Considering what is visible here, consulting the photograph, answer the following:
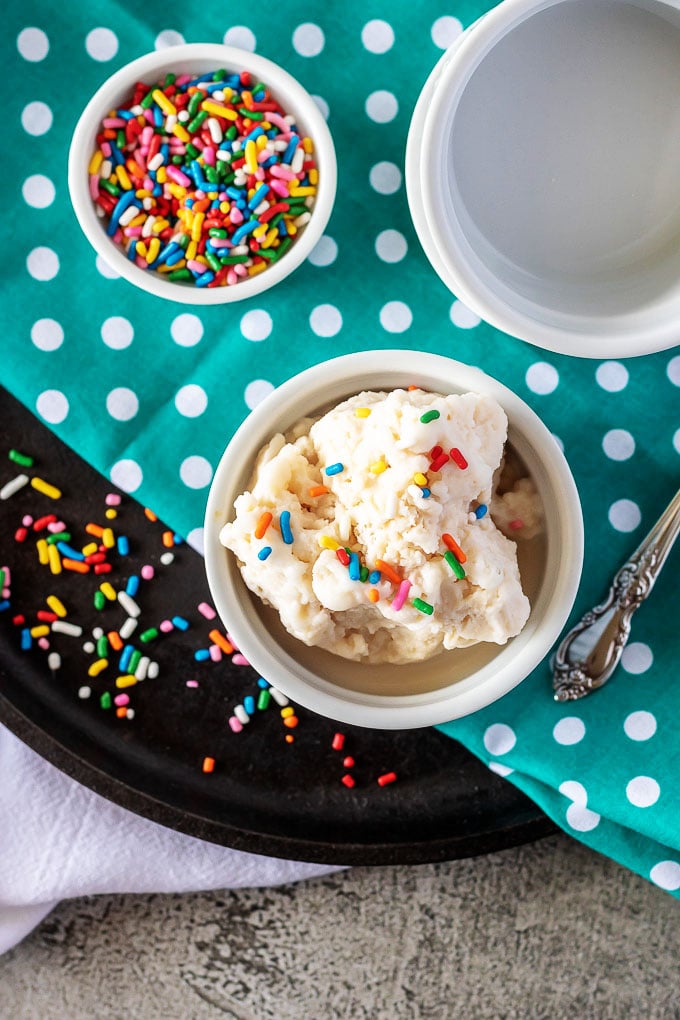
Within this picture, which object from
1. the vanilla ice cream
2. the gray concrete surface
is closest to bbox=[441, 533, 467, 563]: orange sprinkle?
the vanilla ice cream

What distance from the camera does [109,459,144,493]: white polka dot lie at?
1.22 meters

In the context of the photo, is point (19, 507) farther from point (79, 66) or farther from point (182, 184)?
point (79, 66)

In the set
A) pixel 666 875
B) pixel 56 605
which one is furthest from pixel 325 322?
pixel 666 875

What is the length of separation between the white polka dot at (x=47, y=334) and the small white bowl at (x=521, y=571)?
344 mm

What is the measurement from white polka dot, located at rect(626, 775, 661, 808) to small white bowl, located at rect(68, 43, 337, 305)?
81 cm

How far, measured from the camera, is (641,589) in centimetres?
118

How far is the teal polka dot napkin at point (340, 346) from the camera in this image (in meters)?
1.19

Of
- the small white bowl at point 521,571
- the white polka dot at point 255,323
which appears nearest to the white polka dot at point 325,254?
the white polka dot at point 255,323

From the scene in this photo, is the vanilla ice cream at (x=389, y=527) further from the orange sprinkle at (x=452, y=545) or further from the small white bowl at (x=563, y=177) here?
the small white bowl at (x=563, y=177)

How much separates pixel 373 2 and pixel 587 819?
1126mm

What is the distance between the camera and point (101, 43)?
1.22 m

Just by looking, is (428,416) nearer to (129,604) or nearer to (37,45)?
(129,604)

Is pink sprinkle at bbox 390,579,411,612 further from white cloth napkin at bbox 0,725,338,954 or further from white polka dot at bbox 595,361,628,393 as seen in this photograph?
white cloth napkin at bbox 0,725,338,954

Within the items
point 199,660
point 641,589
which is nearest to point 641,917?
point 641,589
